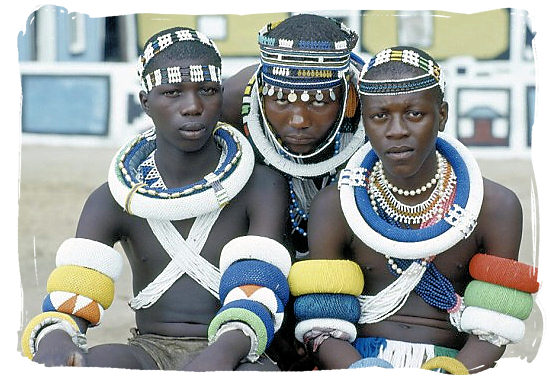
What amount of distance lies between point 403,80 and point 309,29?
21.1 inches

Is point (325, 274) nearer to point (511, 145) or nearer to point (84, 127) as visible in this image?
point (511, 145)

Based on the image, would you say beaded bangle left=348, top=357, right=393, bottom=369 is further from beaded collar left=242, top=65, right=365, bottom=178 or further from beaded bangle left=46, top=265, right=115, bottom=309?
beaded bangle left=46, top=265, right=115, bottom=309

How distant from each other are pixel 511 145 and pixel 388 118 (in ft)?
17.5

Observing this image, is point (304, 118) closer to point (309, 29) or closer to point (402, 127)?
point (309, 29)

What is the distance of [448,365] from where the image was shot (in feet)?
10.7

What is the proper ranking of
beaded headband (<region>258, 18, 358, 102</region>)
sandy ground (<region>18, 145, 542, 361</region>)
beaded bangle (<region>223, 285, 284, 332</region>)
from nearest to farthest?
beaded bangle (<region>223, 285, 284, 332</region>), beaded headband (<region>258, 18, 358, 102</region>), sandy ground (<region>18, 145, 542, 361</region>)

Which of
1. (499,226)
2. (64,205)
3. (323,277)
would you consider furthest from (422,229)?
(64,205)

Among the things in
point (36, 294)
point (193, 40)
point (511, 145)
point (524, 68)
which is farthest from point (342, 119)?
point (524, 68)

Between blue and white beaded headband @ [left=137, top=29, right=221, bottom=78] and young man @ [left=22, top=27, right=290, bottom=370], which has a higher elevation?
blue and white beaded headband @ [left=137, top=29, right=221, bottom=78]

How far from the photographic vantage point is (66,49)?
334 inches

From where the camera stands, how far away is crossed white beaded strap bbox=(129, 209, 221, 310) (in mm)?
3668

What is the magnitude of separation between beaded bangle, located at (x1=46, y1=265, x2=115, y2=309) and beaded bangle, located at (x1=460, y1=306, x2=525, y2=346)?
132 cm

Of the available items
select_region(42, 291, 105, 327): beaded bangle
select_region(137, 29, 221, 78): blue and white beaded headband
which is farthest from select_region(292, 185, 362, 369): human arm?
select_region(42, 291, 105, 327): beaded bangle

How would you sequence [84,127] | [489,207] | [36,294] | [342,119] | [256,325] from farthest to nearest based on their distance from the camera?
[84,127] < [36,294] < [342,119] < [489,207] < [256,325]
